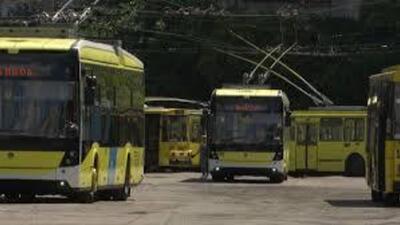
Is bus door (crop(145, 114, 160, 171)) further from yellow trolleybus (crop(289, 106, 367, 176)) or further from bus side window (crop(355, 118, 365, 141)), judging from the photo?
bus side window (crop(355, 118, 365, 141))

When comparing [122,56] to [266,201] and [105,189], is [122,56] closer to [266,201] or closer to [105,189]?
[105,189]

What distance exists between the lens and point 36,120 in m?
21.1

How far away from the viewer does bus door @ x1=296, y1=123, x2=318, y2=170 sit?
49812 mm

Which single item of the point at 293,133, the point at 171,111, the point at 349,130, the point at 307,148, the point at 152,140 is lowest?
the point at 307,148

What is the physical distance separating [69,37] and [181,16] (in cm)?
4011

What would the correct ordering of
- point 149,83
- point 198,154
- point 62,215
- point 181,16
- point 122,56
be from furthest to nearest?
point 149,83, point 181,16, point 198,154, point 122,56, point 62,215

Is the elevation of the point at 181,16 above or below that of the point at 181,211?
above

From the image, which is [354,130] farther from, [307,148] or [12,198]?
[12,198]

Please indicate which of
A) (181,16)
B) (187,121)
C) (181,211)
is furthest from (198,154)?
(181,211)

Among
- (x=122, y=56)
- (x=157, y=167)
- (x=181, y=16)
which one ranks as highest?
(x=181, y=16)

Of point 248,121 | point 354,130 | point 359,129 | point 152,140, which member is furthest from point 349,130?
point 248,121

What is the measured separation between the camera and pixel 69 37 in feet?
77.2

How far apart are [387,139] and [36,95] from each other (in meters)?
7.57

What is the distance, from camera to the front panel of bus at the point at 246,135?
39.0 m
